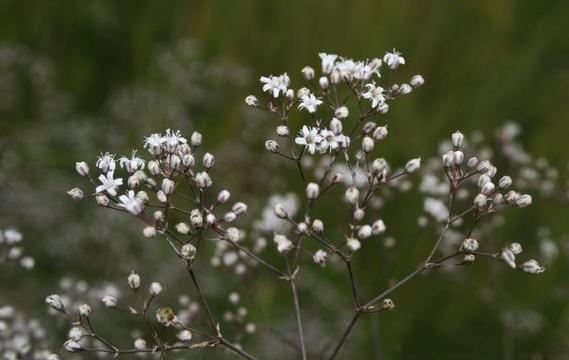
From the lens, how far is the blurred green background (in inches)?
143

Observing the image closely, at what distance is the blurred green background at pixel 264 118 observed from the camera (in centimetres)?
364

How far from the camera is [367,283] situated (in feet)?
12.3

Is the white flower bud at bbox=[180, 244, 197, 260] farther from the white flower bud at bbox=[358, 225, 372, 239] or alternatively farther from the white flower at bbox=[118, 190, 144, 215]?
the white flower bud at bbox=[358, 225, 372, 239]

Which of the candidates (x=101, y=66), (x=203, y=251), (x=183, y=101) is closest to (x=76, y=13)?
(x=101, y=66)

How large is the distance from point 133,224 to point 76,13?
1.46 m

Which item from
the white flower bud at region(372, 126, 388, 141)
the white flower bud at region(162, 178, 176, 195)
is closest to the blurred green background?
the white flower bud at region(372, 126, 388, 141)

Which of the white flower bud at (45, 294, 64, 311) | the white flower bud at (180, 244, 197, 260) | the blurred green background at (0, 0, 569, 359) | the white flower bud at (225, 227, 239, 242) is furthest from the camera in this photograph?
the blurred green background at (0, 0, 569, 359)

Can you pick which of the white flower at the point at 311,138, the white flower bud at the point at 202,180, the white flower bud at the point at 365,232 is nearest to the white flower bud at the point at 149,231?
the white flower bud at the point at 202,180

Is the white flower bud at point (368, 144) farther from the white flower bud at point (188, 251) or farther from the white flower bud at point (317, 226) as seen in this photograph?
the white flower bud at point (188, 251)

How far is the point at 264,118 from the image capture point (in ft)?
13.3

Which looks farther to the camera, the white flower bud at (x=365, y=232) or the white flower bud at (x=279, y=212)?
the white flower bud at (x=279, y=212)

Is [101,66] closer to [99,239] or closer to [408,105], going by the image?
[99,239]

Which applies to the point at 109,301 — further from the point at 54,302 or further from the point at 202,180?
the point at 202,180

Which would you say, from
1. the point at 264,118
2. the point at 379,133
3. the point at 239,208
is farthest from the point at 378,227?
the point at 264,118
